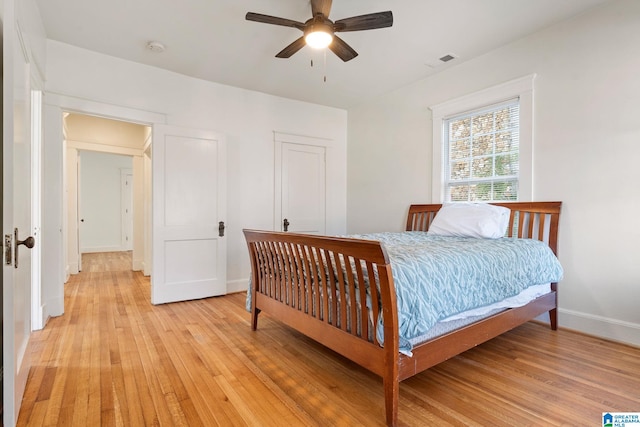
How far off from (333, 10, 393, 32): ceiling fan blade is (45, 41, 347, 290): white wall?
2261 mm

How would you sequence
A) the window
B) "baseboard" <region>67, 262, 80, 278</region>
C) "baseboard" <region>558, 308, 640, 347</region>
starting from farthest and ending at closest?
"baseboard" <region>67, 262, 80, 278</region> → the window → "baseboard" <region>558, 308, 640, 347</region>

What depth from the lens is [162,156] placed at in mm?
3668

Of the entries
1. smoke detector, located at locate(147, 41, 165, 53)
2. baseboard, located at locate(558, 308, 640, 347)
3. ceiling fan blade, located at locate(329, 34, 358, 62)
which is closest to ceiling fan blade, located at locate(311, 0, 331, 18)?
Answer: ceiling fan blade, located at locate(329, 34, 358, 62)

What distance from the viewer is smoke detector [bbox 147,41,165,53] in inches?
124

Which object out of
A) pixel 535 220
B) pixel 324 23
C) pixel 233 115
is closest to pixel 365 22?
pixel 324 23

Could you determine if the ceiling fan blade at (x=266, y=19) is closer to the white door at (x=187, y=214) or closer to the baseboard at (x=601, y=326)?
the white door at (x=187, y=214)

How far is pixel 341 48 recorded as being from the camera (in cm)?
266

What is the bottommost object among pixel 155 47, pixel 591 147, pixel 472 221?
pixel 472 221

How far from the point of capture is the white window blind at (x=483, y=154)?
10.7 feet

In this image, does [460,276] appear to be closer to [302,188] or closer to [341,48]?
[341,48]

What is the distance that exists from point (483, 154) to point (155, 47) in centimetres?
359

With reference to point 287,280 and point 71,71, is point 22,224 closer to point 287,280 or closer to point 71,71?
point 287,280

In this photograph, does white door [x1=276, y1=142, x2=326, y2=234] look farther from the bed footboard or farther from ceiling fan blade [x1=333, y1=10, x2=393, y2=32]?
ceiling fan blade [x1=333, y1=10, x2=393, y2=32]

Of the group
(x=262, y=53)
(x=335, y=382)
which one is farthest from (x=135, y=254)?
(x=335, y=382)
